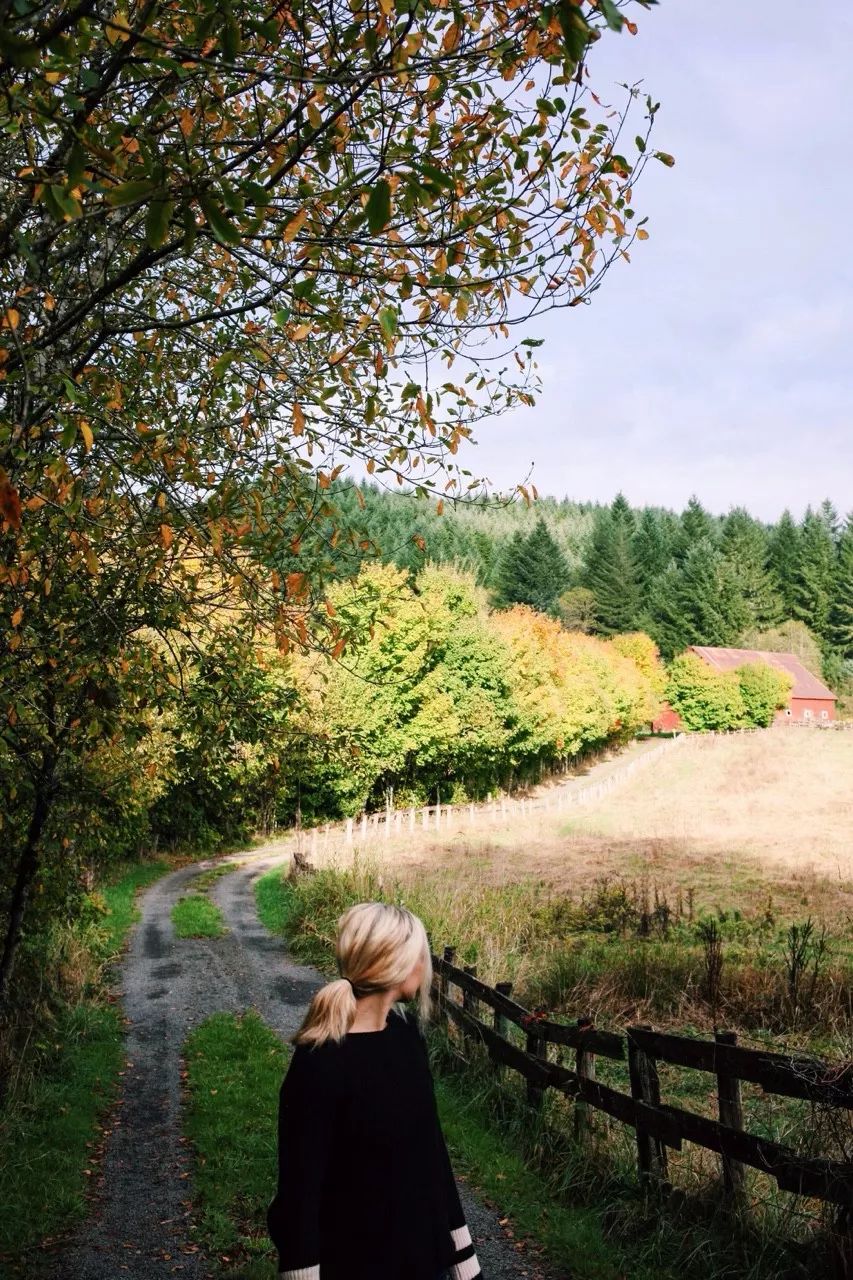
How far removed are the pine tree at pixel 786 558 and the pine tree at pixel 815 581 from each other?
56 centimetres

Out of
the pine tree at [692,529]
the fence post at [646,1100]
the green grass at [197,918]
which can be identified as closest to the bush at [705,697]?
the pine tree at [692,529]

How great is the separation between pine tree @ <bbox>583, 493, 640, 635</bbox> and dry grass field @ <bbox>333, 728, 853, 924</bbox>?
131 ft

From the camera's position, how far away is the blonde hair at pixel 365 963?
2.93 meters

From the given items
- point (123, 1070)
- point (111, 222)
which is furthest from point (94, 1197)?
point (111, 222)

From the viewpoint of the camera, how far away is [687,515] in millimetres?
120688

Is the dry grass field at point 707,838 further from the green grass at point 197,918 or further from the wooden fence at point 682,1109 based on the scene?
the wooden fence at point 682,1109

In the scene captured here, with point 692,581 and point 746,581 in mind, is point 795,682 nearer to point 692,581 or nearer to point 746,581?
point 692,581

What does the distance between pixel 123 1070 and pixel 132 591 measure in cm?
712

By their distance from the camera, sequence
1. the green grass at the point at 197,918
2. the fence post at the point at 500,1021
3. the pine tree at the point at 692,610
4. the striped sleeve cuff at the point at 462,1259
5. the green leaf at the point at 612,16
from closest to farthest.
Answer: the green leaf at the point at 612,16 → the striped sleeve cuff at the point at 462,1259 → the fence post at the point at 500,1021 → the green grass at the point at 197,918 → the pine tree at the point at 692,610

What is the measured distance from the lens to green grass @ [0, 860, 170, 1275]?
6410mm

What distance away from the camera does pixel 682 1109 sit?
664 centimetres

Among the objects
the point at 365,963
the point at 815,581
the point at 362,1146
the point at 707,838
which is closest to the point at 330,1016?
the point at 365,963

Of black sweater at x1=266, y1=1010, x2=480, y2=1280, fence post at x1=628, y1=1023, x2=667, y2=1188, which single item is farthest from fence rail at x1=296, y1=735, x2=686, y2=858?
black sweater at x1=266, y1=1010, x2=480, y2=1280

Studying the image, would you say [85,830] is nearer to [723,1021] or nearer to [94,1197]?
[94,1197]
